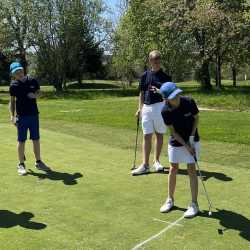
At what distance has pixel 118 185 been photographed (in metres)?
7.57

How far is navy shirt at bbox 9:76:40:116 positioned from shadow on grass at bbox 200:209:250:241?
149 inches

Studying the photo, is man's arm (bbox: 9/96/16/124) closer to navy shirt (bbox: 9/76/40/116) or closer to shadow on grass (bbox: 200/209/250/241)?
navy shirt (bbox: 9/76/40/116)

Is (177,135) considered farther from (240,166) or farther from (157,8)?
(157,8)

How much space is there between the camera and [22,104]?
853 centimetres

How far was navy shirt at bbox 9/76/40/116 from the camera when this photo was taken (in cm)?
846

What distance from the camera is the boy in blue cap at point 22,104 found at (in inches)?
333

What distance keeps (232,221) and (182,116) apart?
134cm

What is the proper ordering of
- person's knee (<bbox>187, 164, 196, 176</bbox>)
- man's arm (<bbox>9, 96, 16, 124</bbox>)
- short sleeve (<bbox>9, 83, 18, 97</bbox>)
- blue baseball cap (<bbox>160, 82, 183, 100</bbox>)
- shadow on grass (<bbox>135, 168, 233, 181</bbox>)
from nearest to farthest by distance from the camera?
blue baseball cap (<bbox>160, 82, 183, 100</bbox>) < person's knee (<bbox>187, 164, 196, 176</bbox>) < shadow on grass (<bbox>135, 168, 233, 181</bbox>) < short sleeve (<bbox>9, 83, 18, 97</bbox>) < man's arm (<bbox>9, 96, 16, 124</bbox>)

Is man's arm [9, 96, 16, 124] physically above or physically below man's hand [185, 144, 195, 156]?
above

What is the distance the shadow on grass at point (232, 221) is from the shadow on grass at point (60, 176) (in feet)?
8.43

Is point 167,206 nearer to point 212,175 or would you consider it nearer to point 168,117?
point 168,117

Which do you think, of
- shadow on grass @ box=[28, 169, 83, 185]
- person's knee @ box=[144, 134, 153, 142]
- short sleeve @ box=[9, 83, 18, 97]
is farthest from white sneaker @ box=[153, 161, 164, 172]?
short sleeve @ box=[9, 83, 18, 97]

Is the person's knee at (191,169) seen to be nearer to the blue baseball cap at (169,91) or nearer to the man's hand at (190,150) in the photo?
the man's hand at (190,150)

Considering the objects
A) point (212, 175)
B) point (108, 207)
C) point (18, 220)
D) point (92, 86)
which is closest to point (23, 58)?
point (92, 86)
